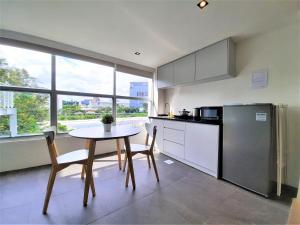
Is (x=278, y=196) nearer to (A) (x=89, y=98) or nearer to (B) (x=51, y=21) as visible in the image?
(A) (x=89, y=98)

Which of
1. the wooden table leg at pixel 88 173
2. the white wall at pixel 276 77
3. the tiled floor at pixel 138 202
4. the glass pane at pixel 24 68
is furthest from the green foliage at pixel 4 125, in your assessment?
the white wall at pixel 276 77

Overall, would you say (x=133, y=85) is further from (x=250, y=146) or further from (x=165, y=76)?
(x=250, y=146)

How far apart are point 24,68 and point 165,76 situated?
2.92 meters

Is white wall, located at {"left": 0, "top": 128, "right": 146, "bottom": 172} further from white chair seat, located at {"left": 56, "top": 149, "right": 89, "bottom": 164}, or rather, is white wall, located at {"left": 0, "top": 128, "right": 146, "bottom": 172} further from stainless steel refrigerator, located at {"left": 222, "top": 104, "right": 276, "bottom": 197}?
stainless steel refrigerator, located at {"left": 222, "top": 104, "right": 276, "bottom": 197}

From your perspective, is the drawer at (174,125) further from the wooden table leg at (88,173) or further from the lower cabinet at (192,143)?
the wooden table leg at (88,173)

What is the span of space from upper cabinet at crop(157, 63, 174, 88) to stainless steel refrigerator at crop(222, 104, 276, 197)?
1720 millimetres

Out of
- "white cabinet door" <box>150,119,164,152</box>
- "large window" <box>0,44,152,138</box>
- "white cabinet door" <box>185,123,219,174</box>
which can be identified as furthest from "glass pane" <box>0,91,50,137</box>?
"white cabinet door" <box>185,123,219,174</box>

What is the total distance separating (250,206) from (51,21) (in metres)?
3.55

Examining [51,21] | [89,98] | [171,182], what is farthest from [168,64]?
[171,182]

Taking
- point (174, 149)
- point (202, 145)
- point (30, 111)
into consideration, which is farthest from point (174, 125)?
point (30, 111)

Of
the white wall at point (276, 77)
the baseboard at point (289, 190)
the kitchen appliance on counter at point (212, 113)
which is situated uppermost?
the white wall at point (276, 77)

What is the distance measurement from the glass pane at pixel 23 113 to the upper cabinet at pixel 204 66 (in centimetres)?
276

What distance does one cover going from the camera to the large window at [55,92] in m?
2.39

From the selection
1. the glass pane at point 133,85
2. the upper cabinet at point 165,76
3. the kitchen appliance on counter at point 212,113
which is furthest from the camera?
the glass pane at point 133,85
